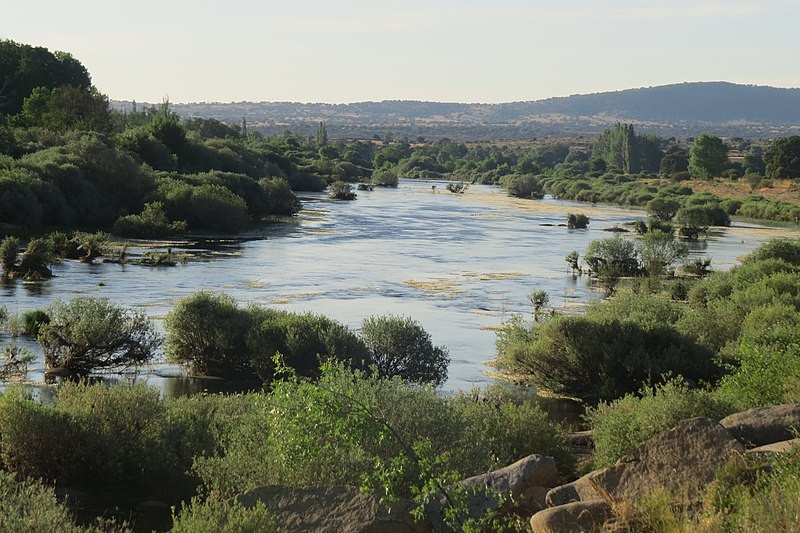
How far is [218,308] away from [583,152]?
530 feet

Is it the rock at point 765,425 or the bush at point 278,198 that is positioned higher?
the rock at point 765,425

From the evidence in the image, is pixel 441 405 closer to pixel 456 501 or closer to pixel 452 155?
pixel 456 501

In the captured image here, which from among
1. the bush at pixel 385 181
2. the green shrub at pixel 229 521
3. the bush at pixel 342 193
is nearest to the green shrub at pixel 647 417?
the green shrub at pixel 229 521

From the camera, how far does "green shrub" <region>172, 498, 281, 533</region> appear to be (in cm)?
831

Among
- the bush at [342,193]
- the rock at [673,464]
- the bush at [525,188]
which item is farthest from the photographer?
the bush at [525,188]

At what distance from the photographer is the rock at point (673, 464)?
936 centimetres

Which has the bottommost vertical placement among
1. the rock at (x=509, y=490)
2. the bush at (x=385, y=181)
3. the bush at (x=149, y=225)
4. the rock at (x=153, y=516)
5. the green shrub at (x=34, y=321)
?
the bush at (x=385, y=181)

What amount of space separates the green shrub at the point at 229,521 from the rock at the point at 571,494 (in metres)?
2.56

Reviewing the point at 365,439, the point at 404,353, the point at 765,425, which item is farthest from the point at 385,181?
the point at 365,439

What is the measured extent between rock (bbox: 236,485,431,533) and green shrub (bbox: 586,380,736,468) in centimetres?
389

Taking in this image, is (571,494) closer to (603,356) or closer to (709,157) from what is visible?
(603,356)

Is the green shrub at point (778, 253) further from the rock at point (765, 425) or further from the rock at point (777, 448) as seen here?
the rock at point (777, 448)

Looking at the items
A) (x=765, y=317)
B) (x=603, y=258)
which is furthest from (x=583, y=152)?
(x=765, y=317)

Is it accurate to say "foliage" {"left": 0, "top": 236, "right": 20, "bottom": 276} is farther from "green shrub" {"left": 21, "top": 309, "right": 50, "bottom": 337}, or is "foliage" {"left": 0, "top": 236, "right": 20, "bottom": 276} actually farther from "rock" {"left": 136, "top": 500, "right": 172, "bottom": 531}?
"rock" {"left": 136, "top": 500, "right": 172, "bottom": 531}
